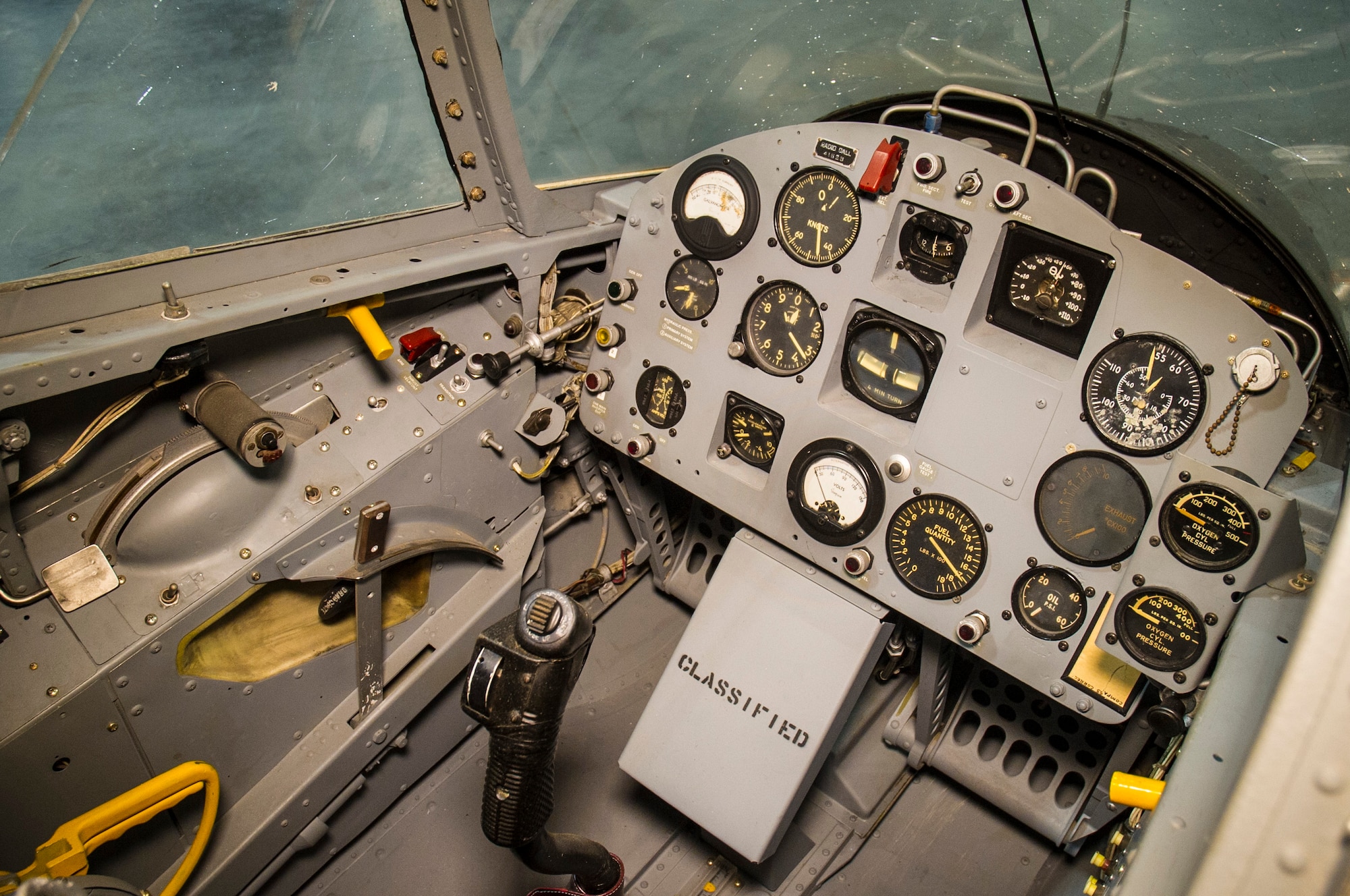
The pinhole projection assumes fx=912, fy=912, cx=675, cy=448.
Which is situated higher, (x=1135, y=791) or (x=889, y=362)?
(x=889, y=362)

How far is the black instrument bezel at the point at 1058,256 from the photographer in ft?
6.60

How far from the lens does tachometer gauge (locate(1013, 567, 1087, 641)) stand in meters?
2.14

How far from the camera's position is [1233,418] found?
6.14 feet

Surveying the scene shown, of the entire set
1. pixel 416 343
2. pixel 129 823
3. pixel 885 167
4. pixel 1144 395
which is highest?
pixel 885 167

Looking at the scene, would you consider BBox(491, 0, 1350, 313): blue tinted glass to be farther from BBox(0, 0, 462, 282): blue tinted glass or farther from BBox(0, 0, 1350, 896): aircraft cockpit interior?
BBox(0, 0, 462, 282): blue tinted glass

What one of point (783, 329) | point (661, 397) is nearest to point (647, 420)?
point (661, 397)

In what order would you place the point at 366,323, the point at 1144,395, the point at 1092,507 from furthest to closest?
the point at 366,323 → the point at 1092,507 → the point at 1144,395

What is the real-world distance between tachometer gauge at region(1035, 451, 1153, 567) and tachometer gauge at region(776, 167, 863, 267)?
0.78 metres

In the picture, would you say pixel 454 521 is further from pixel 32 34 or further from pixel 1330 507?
pixel 1330 507

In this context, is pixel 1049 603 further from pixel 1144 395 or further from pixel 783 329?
pixel 783 329

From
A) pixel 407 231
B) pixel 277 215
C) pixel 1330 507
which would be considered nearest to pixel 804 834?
pixel 1330 507

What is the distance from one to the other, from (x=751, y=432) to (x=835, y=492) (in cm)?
33

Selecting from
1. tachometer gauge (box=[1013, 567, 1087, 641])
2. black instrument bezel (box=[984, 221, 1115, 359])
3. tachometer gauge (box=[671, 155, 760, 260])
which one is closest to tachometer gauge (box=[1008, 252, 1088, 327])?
black instrument bezel (box=[984, 221, 1115, 359])

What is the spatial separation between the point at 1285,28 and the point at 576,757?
289 cm
